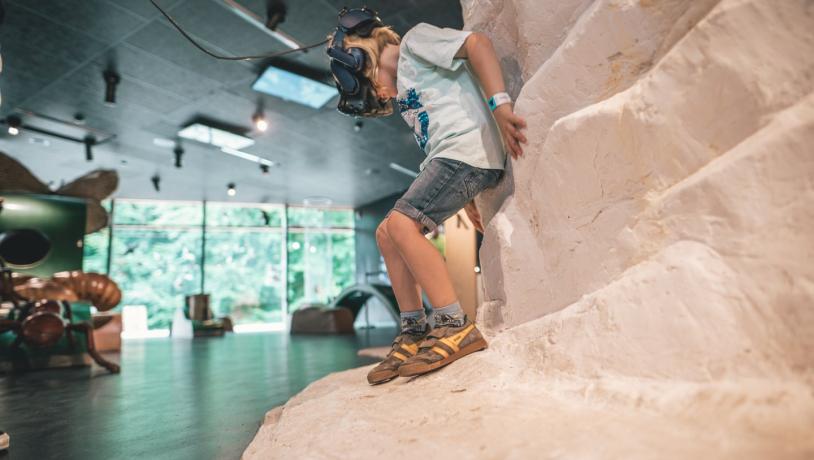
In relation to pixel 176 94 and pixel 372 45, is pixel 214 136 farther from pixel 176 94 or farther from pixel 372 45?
pixel 372 45

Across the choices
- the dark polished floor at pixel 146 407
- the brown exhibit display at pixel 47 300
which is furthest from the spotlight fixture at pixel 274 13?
the dark polished floor at pixel 146 407

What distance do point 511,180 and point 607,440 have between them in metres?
0.94

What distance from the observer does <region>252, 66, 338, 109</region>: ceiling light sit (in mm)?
5016

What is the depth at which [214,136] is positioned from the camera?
6680mm

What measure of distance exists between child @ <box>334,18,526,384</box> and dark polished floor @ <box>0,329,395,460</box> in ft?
1.85

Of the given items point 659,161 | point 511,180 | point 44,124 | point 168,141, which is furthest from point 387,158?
point 659,161

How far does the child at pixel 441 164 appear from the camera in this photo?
4.67 feet

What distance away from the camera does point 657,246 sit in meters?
0.99

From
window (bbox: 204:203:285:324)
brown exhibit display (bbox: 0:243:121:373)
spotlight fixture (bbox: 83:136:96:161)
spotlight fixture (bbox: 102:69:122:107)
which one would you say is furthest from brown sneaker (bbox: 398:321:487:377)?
window (bbox: 204:203:285:324)

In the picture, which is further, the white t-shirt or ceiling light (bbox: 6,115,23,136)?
ceiling light (bbox: 6,115,23,136)

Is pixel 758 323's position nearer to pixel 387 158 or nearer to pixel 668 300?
pixel 668 300

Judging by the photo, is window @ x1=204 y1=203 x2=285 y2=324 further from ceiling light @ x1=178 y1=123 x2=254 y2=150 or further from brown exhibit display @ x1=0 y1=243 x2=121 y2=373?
brown exhibit display @ x1=0 y1=243 x2=121 y2=373

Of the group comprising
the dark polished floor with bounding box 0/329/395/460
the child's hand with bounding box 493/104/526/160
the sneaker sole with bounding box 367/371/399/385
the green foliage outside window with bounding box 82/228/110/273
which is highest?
the green foliage outside window with bounding box 82/228/110/273

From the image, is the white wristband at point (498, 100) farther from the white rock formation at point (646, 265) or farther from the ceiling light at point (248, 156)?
the ceiling light at point (248, 156)
